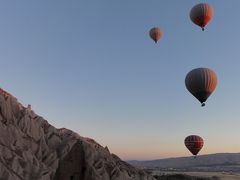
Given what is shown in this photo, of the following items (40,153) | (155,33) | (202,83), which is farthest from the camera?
(155,33)

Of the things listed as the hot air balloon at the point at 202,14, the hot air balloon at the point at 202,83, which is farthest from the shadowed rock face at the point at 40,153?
the hot air balloon at the point at 202,14

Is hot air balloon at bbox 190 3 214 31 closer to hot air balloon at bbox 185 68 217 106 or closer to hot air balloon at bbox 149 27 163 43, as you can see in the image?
hot air balloon at bbox 185 68 217 106

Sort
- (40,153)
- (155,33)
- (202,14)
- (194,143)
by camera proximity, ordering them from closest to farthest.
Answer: (40,153)
(202,14)
(194,143)
(155,33)

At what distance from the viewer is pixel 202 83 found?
217 feet

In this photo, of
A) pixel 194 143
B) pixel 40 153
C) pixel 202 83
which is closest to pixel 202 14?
pixel 202 83

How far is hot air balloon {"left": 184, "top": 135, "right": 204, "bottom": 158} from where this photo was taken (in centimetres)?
8758

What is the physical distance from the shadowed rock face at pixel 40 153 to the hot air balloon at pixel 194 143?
22.6 meters

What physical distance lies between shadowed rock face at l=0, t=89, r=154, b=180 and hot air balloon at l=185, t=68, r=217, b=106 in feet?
64.0

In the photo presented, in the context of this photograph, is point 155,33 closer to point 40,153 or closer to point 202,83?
point 202,83

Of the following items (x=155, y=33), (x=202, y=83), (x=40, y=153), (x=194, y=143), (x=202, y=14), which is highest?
(x=155, y=33)

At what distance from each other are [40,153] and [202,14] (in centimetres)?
4125

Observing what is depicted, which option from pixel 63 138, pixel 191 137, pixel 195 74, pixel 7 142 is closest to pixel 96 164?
pixel 63 138

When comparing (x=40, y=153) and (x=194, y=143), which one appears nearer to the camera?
(x=40, y=153)

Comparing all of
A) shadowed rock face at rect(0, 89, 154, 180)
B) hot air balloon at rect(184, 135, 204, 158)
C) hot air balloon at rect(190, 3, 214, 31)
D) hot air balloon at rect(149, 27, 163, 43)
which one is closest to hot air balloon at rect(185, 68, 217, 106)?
hot air balloon at rect(190, 3, 214, 31)
